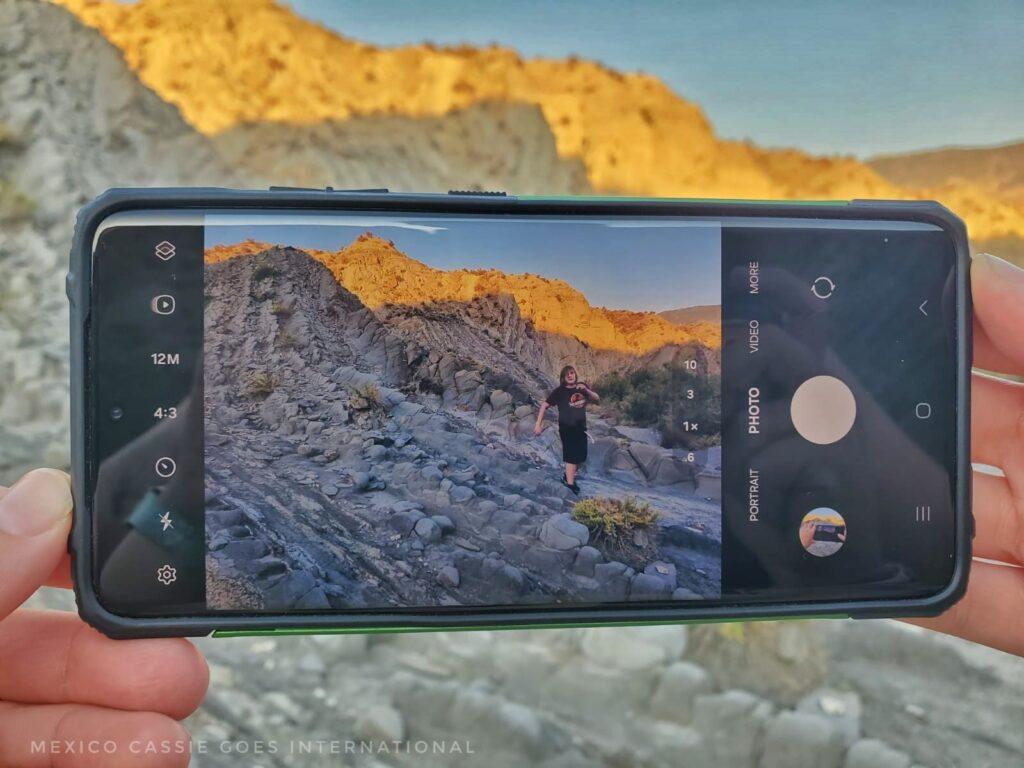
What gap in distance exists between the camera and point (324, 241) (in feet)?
2.15

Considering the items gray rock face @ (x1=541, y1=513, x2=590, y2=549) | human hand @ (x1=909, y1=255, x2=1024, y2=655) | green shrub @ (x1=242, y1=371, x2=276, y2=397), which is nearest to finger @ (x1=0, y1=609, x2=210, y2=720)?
green shrub @ (x1=242, y1=371, x2=276, y2=397)

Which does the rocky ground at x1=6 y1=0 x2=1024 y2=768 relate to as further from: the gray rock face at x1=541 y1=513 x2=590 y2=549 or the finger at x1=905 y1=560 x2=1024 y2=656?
the gray rock face at x1=541 y1=513 x2=590 y2=549

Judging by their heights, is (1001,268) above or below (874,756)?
above

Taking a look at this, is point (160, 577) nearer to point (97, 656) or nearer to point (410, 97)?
point (97, 656)

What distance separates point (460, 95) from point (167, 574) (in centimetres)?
93

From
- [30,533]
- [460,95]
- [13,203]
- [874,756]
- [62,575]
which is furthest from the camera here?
[460,95]

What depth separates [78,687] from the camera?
72cm

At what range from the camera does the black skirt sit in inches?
26.1

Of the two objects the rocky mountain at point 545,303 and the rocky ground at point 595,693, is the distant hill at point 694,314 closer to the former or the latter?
the rocky mountain at point 545,303

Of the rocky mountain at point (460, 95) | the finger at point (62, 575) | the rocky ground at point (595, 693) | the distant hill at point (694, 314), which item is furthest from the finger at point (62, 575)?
the rocky mountain at point (460, 95)

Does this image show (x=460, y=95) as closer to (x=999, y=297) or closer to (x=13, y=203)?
(x=13, y=203)

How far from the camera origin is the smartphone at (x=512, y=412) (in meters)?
0.64

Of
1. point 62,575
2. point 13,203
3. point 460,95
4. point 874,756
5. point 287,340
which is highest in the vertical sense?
point 460,95

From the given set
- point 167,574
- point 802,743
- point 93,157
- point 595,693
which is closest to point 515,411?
point 167,574
